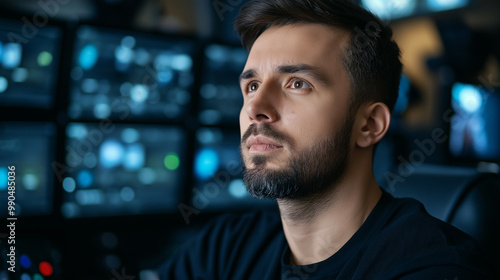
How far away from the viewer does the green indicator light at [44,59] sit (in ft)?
6.52

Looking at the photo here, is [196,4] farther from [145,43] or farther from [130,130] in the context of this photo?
[130,130]

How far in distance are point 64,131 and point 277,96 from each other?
1.32 m

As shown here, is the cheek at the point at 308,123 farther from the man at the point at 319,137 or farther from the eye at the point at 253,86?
the eye at the point at 253,86

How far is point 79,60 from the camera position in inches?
81.9

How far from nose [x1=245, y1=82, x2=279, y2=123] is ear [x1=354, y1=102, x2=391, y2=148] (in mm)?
227

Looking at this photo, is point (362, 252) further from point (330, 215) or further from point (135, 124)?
point (135, 124)

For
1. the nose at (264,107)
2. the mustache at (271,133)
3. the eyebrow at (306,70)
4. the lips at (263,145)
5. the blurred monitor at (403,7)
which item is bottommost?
the lips at (263,145)

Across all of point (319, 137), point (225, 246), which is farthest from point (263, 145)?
point (225, 246)

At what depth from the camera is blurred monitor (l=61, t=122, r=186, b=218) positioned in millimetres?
2121

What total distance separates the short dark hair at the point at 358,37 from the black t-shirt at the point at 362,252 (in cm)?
29

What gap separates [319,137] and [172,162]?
1467 millimetres

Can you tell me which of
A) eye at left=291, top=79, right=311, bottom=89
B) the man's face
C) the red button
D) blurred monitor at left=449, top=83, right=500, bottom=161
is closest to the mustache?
the man's face

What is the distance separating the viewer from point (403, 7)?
10.9ft

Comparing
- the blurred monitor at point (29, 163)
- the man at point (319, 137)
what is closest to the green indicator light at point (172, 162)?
the blurred monitor at point (29, 163)
